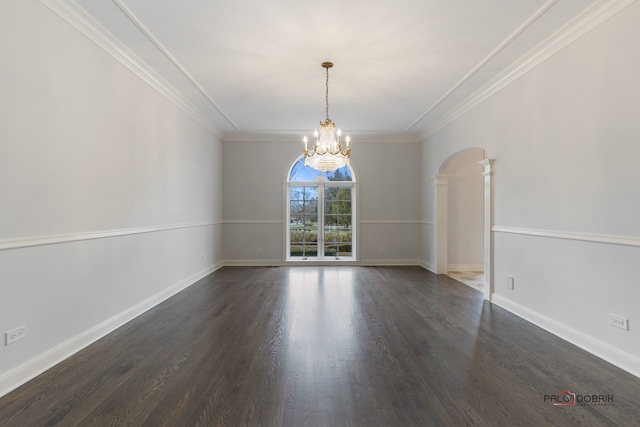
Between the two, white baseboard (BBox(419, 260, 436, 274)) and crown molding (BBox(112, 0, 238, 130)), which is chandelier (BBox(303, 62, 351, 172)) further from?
white baseboard (BBox(419, 260, 436, 274))

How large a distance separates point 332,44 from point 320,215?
4694mm

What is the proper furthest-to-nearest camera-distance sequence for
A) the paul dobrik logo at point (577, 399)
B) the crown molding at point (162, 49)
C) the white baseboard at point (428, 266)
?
the white baseboard at point (428, 266) < the crown molding at point (162, 49) < the paul dobrik logo at point (577, 399)

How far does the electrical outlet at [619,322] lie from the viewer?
103 inches

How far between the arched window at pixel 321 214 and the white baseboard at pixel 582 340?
4.14 m

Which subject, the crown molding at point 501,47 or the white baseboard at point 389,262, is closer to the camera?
the crown molding at point 501,47

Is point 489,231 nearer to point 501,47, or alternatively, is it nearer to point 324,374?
point 501,47

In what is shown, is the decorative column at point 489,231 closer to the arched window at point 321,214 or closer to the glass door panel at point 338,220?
the arched window at point 321,214

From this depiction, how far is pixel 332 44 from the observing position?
3529 millimetres

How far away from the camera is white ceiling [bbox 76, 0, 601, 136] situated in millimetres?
2910

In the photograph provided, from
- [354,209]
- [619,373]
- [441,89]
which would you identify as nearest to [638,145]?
[619,373]

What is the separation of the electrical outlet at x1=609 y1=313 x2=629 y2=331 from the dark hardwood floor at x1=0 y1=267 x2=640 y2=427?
33cm

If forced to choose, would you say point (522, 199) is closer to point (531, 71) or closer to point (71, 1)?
point (531, 71)

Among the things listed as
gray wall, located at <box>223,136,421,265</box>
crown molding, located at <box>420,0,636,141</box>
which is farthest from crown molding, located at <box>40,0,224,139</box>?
crown molding, located at <box>420,0,636,141</box>

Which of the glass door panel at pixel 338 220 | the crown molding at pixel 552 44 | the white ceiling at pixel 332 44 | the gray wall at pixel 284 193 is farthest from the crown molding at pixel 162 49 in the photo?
the crown molding at pixel 552 44
